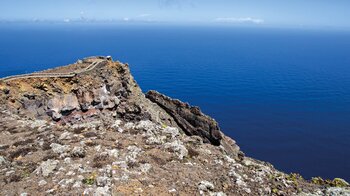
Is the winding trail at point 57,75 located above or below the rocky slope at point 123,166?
above

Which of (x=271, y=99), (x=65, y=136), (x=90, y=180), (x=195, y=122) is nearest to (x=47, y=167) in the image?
(x=90, y=180)

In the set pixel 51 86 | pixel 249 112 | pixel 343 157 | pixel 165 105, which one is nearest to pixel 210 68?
pixel 249 112

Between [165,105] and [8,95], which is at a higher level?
[8,95]

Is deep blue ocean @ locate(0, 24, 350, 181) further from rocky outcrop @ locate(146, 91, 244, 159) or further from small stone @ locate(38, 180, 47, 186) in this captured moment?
small stone @ locate(38, 180, 47, 186)

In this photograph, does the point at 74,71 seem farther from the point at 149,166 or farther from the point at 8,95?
the point at 149,166

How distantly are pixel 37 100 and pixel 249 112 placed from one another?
246 feet

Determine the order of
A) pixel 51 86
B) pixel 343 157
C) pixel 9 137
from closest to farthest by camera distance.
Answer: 1. pixel 9 137
2. pixel 51 86
3. pixel 343 157

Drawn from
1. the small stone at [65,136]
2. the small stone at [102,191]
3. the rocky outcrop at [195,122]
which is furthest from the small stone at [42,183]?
the rocky outcrop at [195,122]

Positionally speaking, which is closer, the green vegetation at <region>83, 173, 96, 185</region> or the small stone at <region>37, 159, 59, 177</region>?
the green vegetation at <region>83, 173, 96, 185</region>

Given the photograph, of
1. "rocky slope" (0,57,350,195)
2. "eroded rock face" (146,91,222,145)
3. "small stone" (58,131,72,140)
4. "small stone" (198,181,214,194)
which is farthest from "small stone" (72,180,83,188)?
"eroded rock face" (146,91,222,145)

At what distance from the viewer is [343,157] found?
69.3 m

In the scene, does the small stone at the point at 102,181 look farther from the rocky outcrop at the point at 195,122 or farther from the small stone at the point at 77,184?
the rocky outcrop at the point at 195,122

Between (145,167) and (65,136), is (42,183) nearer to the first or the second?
(145,167)

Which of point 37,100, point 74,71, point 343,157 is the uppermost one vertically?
point 74,71
